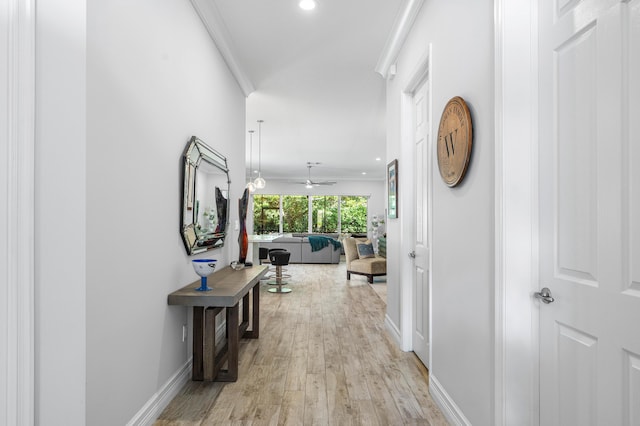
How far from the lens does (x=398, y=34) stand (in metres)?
3.18

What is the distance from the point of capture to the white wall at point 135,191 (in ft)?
5.28

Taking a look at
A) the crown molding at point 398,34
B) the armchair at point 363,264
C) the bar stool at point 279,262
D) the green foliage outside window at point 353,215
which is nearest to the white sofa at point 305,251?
the armchair at point 363,264

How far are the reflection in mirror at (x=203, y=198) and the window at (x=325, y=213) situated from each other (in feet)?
30.4

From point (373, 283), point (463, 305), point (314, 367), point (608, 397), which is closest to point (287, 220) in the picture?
point (373, 283)

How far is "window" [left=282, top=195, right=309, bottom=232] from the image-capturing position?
12.9 metres

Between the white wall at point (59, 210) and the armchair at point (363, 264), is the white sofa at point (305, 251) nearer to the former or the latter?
the armchair at point (363, 264)

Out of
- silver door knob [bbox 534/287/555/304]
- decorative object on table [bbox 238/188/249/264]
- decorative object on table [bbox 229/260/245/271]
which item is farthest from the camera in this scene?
decorative object on table [bbox 238/188/249/264]

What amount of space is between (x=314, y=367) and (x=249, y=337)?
0.98m

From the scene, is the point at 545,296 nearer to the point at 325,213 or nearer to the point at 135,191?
the point at 135,191

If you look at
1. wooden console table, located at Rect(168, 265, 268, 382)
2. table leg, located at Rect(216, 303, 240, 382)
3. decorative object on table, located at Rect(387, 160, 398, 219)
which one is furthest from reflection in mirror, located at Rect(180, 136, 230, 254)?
decorative object on table, located at Rect(387, 160, 398, 219)

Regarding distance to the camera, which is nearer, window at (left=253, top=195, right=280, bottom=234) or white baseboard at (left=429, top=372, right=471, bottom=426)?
white baseboard at (left=429, top=372, right=471, bottom=426)

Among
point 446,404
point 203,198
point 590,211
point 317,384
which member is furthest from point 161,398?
point 590,211

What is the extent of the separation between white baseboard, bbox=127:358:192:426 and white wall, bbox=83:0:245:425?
0.05 m

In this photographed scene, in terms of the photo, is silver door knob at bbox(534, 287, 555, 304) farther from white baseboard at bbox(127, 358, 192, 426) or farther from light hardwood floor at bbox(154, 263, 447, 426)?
white baseboard at bbox(127, 358, 192, 426)
